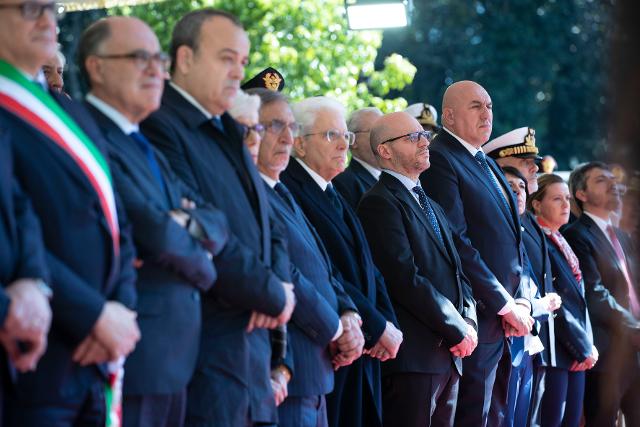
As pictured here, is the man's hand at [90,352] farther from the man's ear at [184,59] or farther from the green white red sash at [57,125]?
the man's ear at [184,59]

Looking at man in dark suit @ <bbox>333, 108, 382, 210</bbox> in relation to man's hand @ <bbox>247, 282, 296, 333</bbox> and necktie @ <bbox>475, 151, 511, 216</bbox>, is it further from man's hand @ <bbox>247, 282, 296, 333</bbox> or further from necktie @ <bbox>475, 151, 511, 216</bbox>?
man's hand @ <bbox>247, 282, 296, 333</bbox>

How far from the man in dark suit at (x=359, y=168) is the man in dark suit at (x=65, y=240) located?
331 centimetres

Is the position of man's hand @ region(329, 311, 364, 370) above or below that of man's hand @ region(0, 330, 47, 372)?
above

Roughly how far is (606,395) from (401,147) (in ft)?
9.75

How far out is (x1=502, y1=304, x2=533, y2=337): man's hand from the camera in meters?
6.79

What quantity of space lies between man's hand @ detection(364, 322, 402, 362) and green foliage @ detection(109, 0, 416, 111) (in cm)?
704

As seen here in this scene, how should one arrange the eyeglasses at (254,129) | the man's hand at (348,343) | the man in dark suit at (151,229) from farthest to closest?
the man's hand at (348,343) → the eyeglasses at (254,129) → the man in dark suit at (151,229)

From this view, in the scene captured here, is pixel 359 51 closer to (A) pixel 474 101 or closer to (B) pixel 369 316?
(A) pixel 474 101

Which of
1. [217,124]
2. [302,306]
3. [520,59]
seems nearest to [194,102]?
[217,124]

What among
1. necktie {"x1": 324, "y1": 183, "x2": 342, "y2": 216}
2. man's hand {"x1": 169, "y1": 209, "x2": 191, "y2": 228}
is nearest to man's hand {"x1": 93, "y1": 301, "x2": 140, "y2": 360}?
man's hand {"x1": 169, "y1": 209, "x2": 191, "y2": 228}

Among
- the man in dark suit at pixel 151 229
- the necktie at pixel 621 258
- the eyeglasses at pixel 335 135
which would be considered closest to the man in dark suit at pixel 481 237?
the eyeglasses at pixel 335 135

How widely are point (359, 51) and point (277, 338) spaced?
28.2 ft

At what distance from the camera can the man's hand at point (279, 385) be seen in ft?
15.5

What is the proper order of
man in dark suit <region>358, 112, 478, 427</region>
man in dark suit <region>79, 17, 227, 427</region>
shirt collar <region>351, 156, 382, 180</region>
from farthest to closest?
shirt collar <region>351, 156, 382, 180</region> → man in dark suit <region>358, 112, 478, 427</region> → man in dark suit <region>79, 17, 227, 427</region>
